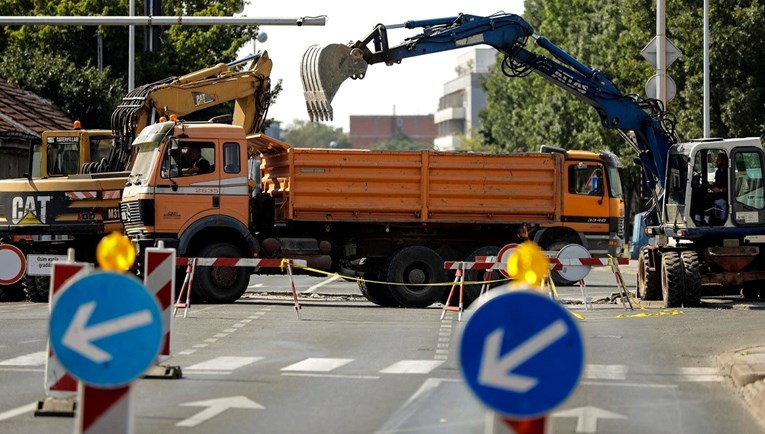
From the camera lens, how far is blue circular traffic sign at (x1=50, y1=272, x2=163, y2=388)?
659 cm

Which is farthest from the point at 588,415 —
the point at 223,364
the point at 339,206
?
the point at 339,206

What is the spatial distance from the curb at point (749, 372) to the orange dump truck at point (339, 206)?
10.7 metres

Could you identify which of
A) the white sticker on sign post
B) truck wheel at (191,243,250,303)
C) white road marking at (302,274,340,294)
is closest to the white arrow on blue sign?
truck wheel at (191,243,250,303)

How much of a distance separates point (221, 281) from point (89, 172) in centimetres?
528

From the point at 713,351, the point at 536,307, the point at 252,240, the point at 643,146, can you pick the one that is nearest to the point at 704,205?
the point at 643,146

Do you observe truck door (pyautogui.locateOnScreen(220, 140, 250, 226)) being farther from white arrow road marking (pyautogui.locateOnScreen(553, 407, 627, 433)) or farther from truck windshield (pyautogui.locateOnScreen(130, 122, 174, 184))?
white arrow road marking (pyautogui.locateOnScreen(553, 407, 627, 433))

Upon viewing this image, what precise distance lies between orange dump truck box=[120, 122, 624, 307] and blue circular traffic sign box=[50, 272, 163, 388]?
19.8m

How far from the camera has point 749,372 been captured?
14281 millimetres

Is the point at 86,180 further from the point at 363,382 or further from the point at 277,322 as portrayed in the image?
the point at 363,382

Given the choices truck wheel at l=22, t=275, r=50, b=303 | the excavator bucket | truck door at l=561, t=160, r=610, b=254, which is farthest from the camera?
truck door at l=561, t=160, r=610, b=254

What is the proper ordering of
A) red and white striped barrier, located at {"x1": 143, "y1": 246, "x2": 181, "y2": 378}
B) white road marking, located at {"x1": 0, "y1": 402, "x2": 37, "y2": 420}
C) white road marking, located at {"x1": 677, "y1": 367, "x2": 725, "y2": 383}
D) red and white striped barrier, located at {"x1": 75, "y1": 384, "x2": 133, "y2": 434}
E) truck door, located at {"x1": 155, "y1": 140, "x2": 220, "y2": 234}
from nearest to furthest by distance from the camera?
1. red and white striped barrier, located at {"x1": 75, "y1": 384, "x2": 133, "y2": 434}
2. white road marking, located at {"x1": 0, "y1": 402, "x2": 37, "y2": 420}
3. red and white striped barrier, located at {"x1": 143, "y1": 246, "x2": 181, "y2": 378}
4. white road marking, located at {"x1": 677, "y1": 367, "x2": 725, "y2": 383}
5. truck door, located at {"x1": 155, "y1": 140, "x2": 220, "y2": 234}

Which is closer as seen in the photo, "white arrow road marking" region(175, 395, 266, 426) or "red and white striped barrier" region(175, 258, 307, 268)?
"white arrow road marking" region(175, 395, 266, 426)

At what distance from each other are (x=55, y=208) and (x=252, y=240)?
4048mm

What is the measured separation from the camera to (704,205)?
1075 inches
